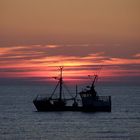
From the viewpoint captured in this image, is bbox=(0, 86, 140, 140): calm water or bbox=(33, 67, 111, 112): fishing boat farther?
bbox=(33, 67, 111, 112): fishing boat

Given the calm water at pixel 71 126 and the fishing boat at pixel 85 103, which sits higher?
the fishing boat at pixel 85 103

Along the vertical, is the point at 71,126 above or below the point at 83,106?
below

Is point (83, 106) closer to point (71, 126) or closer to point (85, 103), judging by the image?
point (85, 103)

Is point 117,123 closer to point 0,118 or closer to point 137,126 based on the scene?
point 137,126

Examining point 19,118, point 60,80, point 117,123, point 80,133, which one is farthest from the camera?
point 60,80

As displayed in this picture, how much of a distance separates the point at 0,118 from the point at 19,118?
3.28 metres

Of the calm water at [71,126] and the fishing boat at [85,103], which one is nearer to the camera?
the calm water at [71,126]

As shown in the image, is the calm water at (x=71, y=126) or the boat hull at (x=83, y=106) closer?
the calm water at (x=71, y=126)

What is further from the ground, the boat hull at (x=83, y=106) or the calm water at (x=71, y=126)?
the boat hull at (x=83, y=106)

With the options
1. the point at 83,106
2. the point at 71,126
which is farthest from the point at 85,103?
the point at 71,126

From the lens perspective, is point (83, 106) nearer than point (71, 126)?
No

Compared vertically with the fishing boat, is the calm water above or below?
below

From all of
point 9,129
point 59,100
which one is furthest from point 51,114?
point 9,129

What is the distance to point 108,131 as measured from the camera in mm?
93062
